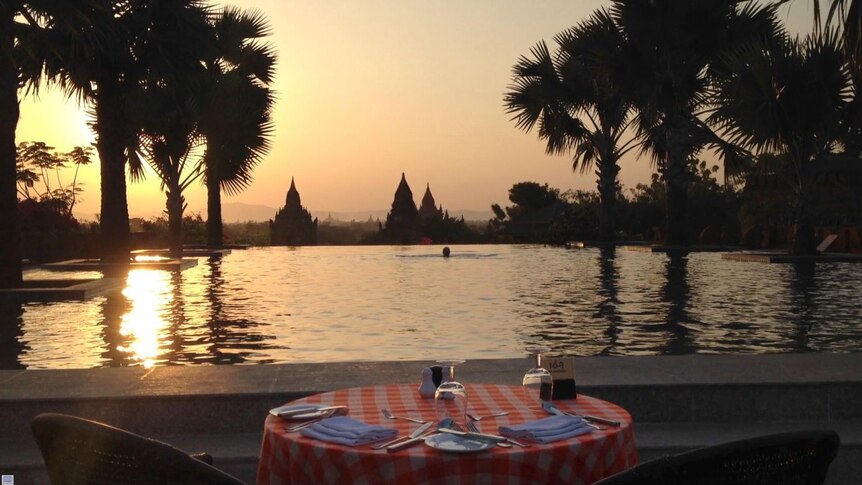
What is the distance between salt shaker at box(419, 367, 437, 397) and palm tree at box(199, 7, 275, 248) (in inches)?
1023

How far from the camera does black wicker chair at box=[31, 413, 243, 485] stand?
2357mm

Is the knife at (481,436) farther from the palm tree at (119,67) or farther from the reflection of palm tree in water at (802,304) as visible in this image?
the palm tree at (119,67)

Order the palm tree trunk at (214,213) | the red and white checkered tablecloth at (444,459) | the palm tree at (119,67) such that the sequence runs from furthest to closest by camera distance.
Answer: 1. the palm tree trunk at (214,213)
2. the palm tree at (119,67)
3. the red and white checkered tablecloth at (444,459)

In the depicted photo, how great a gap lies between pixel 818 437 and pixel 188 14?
17065 mm

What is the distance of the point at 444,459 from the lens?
112 inches

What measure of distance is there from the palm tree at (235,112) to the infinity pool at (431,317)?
11.9 metres

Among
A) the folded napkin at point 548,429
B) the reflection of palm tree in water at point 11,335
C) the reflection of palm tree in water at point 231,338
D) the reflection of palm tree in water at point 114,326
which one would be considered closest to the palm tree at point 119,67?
the reflection of palm tree in water at point 114,326

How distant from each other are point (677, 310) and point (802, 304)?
6.49ft

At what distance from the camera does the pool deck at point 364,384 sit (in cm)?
519

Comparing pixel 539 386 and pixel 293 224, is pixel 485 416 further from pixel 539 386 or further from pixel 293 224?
pixel 293 224

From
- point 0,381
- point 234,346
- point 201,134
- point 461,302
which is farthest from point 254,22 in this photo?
point 0,381

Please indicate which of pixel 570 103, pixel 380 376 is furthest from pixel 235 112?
pixel 380 376

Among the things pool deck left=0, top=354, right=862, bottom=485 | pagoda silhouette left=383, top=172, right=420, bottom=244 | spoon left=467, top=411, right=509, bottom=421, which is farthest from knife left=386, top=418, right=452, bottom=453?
pagoda silhouette left=383, top=172, right=420, bottom=244

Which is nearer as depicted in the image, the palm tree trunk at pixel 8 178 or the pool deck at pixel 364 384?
the pool deck at pixel 364 384
